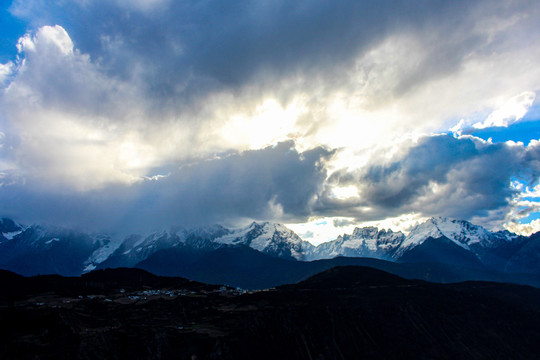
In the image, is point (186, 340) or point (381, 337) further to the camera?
point (381, 337)

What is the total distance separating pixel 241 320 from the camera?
17875 centimetres

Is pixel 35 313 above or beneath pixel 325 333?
above

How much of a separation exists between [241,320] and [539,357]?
6169 inches

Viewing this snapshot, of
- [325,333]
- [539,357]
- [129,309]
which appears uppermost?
[129,309]

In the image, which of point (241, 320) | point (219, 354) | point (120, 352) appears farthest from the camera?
point (241, 320)

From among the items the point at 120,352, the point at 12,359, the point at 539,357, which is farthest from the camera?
the point at 539,357

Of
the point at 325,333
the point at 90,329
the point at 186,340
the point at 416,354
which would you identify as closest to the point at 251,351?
the point at 186,340

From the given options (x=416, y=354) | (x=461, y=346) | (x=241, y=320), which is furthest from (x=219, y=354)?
(x=461, y=346)

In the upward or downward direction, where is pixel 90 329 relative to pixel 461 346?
upward

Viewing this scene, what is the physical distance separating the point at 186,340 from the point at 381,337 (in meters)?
103

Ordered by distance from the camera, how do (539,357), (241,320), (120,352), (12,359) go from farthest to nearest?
(539,357) < (241,320) < (120,352) < (12,359)

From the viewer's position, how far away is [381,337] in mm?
192375

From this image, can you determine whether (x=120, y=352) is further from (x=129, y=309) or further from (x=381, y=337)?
(x=381, y=337)

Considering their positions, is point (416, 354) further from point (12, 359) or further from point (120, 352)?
point (12, 359)
